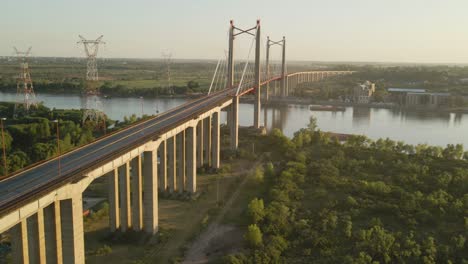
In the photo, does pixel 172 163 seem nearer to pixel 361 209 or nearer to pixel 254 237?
pixel 254 237

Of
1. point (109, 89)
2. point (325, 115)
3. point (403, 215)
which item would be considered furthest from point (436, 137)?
point (109, 89)

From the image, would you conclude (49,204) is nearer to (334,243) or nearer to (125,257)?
(125,257)

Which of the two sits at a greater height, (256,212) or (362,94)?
(362,94)

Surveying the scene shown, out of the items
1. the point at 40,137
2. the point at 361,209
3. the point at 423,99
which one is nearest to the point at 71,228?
the point at 361,209

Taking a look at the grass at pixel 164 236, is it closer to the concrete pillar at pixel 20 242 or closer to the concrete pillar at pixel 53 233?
the concrete pillar at pixel 53 233

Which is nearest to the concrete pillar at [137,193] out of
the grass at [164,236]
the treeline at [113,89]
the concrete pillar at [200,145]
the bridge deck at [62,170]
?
the grass at [164,236]

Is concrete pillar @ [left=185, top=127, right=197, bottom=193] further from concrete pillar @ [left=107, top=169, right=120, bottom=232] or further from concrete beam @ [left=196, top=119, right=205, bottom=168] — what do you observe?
concrete pillar @ [left=107, top=169, right=120, bottom=232]

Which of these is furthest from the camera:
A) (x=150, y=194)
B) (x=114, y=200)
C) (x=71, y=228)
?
(x=150, y=194)
